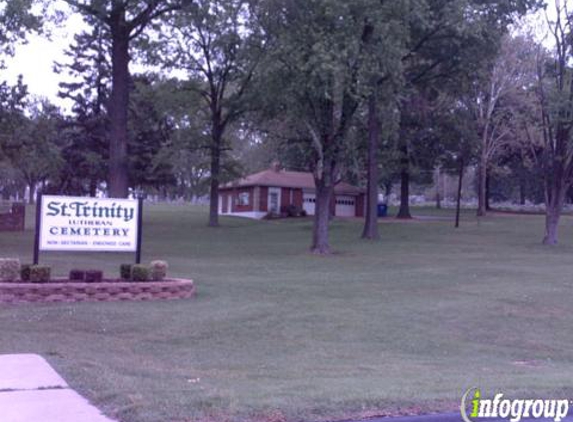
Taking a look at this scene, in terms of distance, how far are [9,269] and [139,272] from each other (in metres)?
2.69

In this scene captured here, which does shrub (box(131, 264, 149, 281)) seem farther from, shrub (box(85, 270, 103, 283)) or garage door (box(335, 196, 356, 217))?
garage door (box(335, 196, 356, 217))

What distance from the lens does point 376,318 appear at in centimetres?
1698

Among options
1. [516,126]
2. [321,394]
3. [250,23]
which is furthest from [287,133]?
[321,394]

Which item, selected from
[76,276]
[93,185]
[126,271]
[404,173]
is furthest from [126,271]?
[93,185]

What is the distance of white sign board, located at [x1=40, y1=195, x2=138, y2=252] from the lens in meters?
17.9

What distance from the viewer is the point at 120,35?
37.0 metres

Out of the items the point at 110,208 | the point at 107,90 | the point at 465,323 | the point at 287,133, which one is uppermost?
the point at 107,90

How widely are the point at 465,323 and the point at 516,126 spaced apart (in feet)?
138

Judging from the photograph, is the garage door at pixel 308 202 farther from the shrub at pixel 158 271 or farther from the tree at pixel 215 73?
the shrub at pixel 158 271

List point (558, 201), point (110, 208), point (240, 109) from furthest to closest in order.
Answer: point (240, 109) < point (558, 201) < point (110, 208)

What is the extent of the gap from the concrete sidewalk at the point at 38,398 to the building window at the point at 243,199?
57144 millimetres

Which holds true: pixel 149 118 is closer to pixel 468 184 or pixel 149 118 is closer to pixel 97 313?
pixel 97 313

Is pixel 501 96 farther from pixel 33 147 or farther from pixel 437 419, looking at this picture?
pixel 437 419

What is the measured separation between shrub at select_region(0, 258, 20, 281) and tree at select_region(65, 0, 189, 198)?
20.0m
